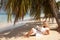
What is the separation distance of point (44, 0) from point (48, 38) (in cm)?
84

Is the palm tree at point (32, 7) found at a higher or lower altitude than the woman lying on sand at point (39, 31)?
higher

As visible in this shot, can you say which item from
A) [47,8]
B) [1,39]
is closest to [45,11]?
[47,8]

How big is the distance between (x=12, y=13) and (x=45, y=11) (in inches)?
31.0

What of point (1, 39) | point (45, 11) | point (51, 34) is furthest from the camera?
point (45, 11)

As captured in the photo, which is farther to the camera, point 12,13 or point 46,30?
point 46,30

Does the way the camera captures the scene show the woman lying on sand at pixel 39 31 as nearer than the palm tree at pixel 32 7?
No

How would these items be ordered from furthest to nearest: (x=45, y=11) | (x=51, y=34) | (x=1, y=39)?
(x=45, y=11) → (x=51, y=34) → (x=1, y=39)

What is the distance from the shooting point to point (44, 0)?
3.19 meters

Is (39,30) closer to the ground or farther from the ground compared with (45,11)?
closer to the ground

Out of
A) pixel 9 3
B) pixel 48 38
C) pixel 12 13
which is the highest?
pixel 9 3

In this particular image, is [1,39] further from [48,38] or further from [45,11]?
[45,11]

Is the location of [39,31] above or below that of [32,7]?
below

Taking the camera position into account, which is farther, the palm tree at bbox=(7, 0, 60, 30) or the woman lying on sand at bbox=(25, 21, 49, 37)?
the woman lying on sand at bbox=(25, 21, 49, 37)

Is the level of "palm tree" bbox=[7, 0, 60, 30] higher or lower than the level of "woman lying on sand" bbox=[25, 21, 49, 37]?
higher
